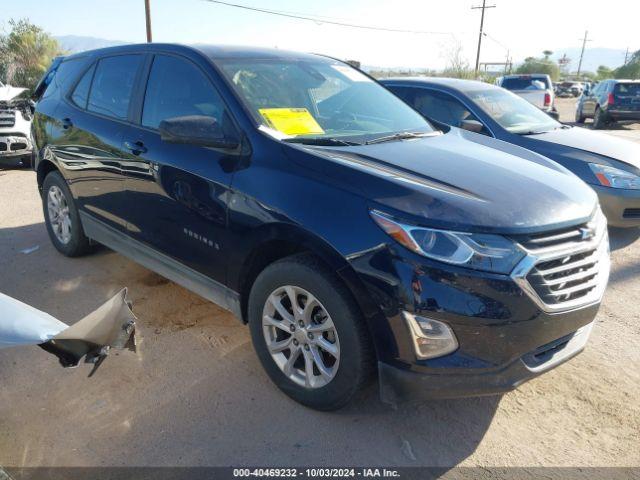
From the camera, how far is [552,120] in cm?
632

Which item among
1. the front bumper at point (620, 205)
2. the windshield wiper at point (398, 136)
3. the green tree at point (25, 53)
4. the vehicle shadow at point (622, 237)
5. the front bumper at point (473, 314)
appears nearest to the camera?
the front bumper at point (473, 314)

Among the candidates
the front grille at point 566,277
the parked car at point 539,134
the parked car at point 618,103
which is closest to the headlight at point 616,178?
the parked car at point 539,134

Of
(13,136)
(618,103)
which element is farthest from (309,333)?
(618,103)

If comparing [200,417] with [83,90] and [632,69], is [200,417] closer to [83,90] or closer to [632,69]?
[83,90]

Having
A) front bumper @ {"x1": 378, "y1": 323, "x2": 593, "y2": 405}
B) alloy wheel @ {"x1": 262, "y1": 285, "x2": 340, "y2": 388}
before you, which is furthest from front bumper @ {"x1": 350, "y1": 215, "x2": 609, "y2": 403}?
alloy wheel @ {"x1": 262, "y1": 285, "x2": 340, "y2": 388}

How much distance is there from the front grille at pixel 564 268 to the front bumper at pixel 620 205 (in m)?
3.02

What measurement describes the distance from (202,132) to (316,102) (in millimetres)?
844

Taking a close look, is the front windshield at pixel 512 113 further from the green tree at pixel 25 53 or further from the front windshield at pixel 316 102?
the green tree at pixel 25 53

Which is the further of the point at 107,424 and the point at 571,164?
the point at 571,164

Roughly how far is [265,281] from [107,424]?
104cm

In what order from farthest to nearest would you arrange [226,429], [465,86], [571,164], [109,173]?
[465,86] → [571,164] → [109,173] → [226,429]

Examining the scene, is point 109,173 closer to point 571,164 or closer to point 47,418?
point 47,418

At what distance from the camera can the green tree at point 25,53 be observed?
70.7 ft

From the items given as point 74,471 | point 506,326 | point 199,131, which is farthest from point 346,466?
point 199,131
